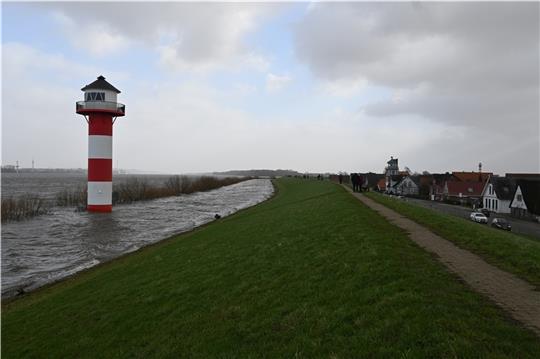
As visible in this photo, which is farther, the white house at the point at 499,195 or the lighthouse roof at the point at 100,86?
the white house at the point at 499,195

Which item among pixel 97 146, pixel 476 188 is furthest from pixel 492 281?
pixel 476 188

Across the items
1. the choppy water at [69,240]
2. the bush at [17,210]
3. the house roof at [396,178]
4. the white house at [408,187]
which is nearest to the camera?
the choppy water at [69,240]

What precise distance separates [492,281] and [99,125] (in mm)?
34936

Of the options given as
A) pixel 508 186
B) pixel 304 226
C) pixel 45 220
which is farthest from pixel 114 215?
pixel 508 186

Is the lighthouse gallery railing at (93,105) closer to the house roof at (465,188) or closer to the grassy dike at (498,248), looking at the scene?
the grassy dike at (498,248)

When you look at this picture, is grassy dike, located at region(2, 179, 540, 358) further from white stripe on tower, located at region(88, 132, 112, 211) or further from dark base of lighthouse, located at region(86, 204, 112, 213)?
dark base of lighthouse, located at region(86, 204, 112, 213)

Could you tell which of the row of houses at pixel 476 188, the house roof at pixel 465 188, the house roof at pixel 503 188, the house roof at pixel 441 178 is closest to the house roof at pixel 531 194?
the row of houses at pixel 476 188

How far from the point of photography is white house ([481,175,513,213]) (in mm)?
53188

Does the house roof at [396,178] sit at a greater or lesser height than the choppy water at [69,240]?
greater

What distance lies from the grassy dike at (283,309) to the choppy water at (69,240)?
3938 mm

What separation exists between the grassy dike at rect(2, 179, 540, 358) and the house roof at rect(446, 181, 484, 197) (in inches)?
2608

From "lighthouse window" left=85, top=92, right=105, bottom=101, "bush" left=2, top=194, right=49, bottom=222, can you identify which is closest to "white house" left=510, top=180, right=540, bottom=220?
"lighthouse window" left=85, top=92, right=105, bottom=101

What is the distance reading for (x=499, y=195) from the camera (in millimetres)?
53719

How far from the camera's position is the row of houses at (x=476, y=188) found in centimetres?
4806
